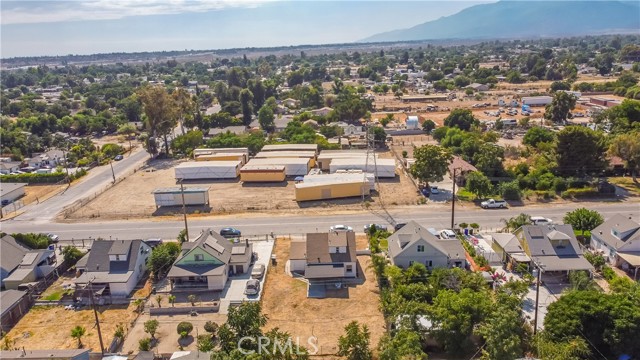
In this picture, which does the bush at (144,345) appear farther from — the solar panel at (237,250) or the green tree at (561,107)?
the green tree at (561,107)

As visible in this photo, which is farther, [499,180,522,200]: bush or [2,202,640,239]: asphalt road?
[499,180,522,200]: bush

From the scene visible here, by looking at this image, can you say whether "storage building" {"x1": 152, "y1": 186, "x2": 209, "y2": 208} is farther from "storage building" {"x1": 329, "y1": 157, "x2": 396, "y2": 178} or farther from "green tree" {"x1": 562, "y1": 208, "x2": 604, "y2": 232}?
"green tree" {"x1": 562, "y1": 208, "x2": 604, "y2": 232}

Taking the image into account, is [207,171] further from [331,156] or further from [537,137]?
[537,137]

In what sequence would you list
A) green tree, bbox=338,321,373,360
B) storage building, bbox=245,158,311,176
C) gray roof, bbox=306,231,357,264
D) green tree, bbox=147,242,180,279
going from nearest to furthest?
1. green tree, bbox=338,321,373,360
2. gray roof, bbox=306,231,357,264
3. green tree, bbox=147,242,180,279
4. storage building, bbox=245,158,311,176

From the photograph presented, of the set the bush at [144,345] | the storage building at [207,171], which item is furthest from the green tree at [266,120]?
the bush at [144,345]

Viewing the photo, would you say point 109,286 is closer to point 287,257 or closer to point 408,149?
point 287,257

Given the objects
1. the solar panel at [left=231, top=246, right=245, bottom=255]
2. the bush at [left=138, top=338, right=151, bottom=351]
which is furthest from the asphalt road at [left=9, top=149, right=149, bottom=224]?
the bush at [left=138, top=338, right=151, bottom=351]

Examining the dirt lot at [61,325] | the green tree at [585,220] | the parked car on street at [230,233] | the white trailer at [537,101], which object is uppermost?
the white trailer at [537,101]
